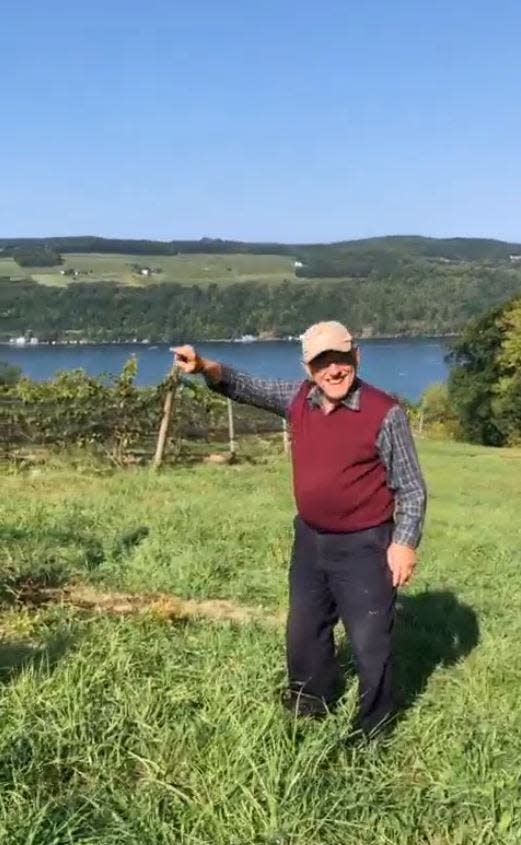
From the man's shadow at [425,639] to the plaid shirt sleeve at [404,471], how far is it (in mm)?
879

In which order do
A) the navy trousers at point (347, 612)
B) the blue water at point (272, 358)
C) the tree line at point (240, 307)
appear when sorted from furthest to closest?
the tree line at point (240, 307)
the blue water at point (272, 358)
the navy trousers at point (347, 612)

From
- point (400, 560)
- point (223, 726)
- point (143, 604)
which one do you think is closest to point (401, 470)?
point (400, 560)

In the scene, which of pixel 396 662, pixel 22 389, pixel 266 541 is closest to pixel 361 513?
pixel 396 662

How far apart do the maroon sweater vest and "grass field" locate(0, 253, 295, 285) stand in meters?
125

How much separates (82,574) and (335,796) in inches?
155

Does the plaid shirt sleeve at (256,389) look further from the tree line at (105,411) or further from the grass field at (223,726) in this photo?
the tree line at (105,411)

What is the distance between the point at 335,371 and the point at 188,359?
60 centimetres

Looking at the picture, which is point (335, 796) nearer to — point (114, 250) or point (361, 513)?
point (361, 513)

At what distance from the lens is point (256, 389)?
4.61m

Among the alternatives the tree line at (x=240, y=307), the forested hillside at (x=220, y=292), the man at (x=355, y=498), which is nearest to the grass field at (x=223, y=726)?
the man at (x=355, y=498)

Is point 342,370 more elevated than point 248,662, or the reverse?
point 342,370

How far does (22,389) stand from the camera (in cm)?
1989

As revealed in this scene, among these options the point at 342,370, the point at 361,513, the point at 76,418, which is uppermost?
the point at 342,370

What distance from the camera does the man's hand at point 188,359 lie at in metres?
4.37
